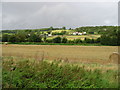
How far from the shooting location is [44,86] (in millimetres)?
4824

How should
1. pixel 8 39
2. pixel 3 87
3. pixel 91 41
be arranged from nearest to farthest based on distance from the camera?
pixel 3 87 → pixel 8 39 → pixel 91 41

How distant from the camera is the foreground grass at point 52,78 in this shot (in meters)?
4.94

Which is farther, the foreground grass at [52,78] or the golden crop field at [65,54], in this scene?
the golden crop field at [65,54]

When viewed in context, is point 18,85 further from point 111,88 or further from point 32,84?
point 111,88

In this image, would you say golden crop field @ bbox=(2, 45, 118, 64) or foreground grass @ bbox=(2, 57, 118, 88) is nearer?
foreground grass @ bbox=(2, 57, 118, 88)

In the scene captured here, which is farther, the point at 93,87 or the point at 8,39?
the point at 8,39

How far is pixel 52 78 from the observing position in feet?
17.7

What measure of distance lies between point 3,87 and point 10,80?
19.1 inches

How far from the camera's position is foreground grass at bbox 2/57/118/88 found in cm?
494

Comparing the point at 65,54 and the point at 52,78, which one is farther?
the point at 65,54

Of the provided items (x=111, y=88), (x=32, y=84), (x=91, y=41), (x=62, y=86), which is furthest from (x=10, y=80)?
(x=91, y=41)

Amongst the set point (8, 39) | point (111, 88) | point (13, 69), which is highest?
point (8, 39)

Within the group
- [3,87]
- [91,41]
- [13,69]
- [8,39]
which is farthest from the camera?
[91,41]

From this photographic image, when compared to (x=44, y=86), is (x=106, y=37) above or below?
above
